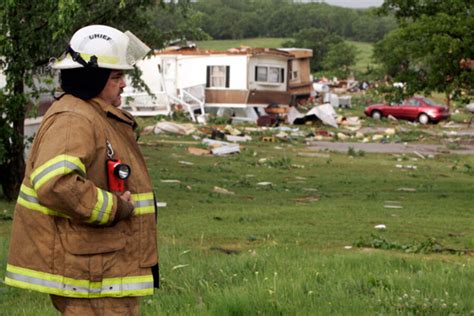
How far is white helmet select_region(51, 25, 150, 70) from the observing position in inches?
179

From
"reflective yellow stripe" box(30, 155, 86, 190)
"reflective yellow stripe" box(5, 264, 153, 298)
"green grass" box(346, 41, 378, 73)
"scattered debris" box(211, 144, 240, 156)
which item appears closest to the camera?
"reflective yellow stripe" box(30, 155, 86, 190)

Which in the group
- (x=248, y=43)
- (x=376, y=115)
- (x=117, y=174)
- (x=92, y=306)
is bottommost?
(x=248, y=43)

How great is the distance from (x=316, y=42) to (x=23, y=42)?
92097 mm

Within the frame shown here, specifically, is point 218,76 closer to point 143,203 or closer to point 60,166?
point 143,203

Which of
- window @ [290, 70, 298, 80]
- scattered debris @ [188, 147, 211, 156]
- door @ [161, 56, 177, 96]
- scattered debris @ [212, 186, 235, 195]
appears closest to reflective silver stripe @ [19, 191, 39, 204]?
scattered debris @ [212, 186, 235, 195]

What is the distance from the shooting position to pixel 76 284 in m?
4.38

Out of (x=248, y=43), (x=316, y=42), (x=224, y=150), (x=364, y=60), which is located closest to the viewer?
(x=224, y=150)

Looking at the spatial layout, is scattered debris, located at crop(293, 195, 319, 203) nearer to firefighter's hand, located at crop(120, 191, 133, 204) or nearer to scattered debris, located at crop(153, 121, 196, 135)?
firefighter's hand, located at crop(120, 191, 133, 204)

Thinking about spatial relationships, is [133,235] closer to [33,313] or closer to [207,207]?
[33,313]

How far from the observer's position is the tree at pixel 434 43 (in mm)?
18203

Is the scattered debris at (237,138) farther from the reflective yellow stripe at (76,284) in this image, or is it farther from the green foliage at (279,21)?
the green foliage at (279,21)

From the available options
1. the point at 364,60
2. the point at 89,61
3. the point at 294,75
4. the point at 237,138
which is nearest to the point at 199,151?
the point at 237,138

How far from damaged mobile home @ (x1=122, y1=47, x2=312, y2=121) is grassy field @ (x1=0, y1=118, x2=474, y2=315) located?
2208cm

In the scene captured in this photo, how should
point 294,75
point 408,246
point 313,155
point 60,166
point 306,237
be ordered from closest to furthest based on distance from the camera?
point 60,166
point 408,246
point 306,237
point 313,155
point 294,75
